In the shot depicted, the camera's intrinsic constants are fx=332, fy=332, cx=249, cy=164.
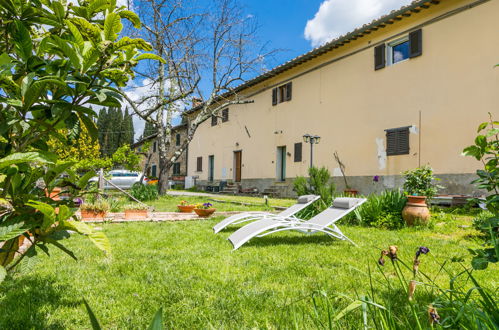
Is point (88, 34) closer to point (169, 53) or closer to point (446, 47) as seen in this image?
point (446, 47)

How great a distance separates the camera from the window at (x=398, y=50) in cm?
1096

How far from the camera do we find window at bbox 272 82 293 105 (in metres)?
16.5

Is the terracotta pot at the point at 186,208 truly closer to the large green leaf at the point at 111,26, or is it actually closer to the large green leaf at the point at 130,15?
the large green leaf at the point at 130,15

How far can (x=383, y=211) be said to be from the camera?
713cm

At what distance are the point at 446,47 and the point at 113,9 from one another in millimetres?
11432

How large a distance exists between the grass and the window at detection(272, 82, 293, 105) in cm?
1211

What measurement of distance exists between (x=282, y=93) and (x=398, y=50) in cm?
654

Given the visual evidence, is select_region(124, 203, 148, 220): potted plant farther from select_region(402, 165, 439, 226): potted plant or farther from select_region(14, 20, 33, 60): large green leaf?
select_region(14, 20, 33, 60): large green leaf

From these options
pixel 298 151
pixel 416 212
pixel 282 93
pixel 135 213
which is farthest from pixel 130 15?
pixel 282 93

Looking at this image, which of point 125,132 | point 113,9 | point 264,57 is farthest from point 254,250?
point 125,132

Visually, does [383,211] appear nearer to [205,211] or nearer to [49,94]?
[205,211]

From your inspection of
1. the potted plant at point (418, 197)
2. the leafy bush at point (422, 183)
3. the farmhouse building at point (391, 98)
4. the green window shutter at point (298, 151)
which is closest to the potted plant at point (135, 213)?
the potted plant at point (418, 197)

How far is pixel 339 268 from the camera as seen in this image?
3.53 metres

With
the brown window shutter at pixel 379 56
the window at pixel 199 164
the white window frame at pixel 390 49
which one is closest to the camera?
the white window frame at pixel 390 49
